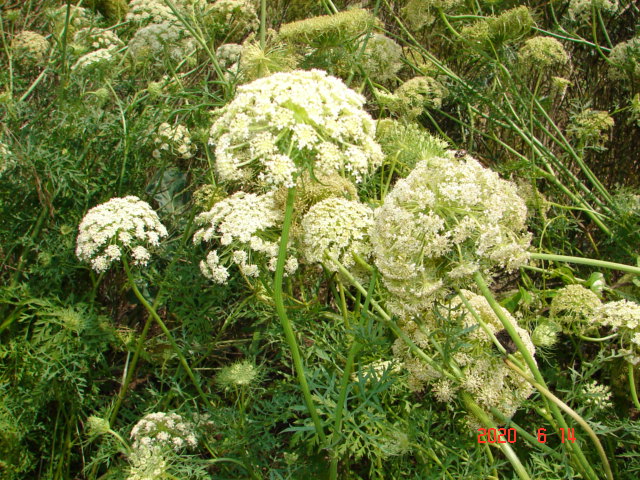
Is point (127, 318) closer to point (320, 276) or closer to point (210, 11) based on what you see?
point (320, 276)

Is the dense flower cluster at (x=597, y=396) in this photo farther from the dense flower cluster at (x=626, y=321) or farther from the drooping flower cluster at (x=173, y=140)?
the drooping flower cluster at (x=173, y=140)

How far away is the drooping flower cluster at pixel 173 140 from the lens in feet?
11.9

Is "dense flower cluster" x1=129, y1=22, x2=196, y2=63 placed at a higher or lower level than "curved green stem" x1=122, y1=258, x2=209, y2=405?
higher

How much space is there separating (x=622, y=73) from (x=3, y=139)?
488 cm

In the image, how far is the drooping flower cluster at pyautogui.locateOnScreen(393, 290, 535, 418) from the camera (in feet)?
7.13

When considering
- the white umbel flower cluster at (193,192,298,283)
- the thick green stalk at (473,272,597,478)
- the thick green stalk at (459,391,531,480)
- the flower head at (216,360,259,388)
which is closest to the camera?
the thick green stalk at (473,272,597,478)

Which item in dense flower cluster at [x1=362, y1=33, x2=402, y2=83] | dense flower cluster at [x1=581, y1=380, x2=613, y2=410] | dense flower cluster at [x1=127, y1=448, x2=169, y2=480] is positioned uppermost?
dense flower cluster at [x1=362, y1=33, x2=402, y2=83]

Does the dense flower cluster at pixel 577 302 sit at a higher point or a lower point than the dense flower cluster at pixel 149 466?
higher

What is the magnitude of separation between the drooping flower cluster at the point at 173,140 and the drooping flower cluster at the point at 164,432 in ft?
5.74

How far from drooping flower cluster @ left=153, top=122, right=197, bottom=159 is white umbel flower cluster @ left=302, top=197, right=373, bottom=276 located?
1584mm

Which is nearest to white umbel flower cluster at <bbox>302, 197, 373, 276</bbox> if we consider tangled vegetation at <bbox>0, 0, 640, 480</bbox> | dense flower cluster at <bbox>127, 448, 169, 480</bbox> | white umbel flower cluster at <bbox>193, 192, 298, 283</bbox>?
→ tangled vegetation at <bbox>0, 0, 640, 480</bbox>

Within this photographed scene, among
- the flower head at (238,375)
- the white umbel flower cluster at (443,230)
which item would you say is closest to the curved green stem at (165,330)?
the flower head at (238,375)

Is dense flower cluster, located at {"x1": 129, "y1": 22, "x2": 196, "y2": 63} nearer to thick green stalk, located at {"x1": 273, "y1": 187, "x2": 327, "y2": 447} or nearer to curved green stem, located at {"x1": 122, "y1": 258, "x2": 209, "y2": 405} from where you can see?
curved green stem, located at {"x1": 122, "y1": 258, "x2": 209, "y2": 405}

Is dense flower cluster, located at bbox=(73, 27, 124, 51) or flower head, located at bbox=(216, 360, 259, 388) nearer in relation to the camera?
flower head, located at bbox=(216, 360, 259, 388)
